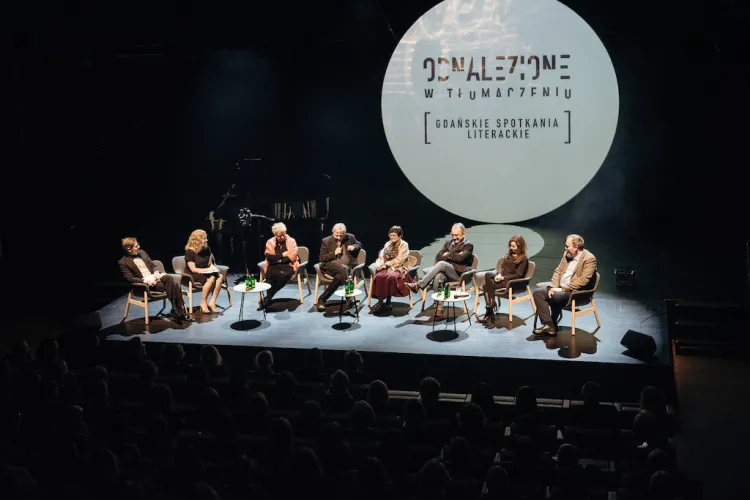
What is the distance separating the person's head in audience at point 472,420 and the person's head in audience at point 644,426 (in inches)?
36.1

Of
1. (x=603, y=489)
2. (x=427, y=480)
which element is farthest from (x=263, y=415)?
(x=603, y=489)

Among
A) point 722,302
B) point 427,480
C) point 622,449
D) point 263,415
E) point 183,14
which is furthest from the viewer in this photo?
point 183,14

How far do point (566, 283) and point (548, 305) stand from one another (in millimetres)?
257

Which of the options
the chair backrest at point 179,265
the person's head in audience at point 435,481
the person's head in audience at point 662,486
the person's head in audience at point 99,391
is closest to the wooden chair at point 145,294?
the chair backrest at point 179,265

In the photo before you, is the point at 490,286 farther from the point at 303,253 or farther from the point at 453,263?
the point at 303,253

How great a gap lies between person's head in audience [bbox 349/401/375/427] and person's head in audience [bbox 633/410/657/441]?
1.59 meters

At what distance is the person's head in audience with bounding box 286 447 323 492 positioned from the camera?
4.45 metres

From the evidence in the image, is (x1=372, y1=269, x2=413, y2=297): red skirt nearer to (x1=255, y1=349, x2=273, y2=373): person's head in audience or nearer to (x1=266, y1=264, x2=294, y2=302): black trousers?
(x1=266, y1=264, x2=294, y2=302): black trousers

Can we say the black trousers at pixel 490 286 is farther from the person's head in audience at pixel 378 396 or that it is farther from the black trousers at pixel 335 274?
the person's head in audience at pixel 378 396

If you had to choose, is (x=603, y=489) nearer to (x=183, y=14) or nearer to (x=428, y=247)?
(x=428, y=247)

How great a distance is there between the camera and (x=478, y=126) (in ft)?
29.8

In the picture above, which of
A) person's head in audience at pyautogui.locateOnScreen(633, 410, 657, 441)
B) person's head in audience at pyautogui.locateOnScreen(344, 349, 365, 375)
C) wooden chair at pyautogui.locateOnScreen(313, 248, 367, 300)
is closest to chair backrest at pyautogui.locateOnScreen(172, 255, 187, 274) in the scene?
wooden chair at pyautogui.locateOnScreen(313, 248, 367, 300)

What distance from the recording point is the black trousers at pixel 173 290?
27.4 feet

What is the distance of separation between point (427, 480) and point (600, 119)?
17.7 ft
